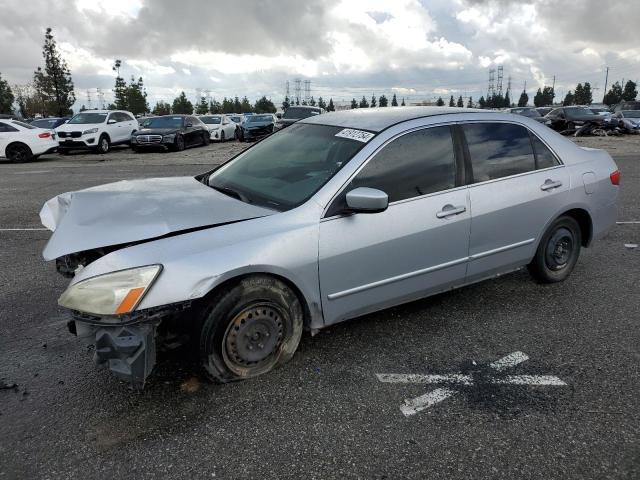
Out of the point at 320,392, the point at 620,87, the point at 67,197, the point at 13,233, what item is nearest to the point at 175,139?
the point at 13,233

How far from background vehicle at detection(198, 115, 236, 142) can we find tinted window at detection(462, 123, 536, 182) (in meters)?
23.7

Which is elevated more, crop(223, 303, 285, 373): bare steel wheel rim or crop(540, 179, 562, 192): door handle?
crop(540, 179, 562, 192): door handle

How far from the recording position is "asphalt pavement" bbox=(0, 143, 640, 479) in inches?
93.4

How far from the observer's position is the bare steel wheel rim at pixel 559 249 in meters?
4.38

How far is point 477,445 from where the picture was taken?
248cm

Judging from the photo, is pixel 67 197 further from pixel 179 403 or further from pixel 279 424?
pixel 279 424

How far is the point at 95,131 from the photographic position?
19812 mm

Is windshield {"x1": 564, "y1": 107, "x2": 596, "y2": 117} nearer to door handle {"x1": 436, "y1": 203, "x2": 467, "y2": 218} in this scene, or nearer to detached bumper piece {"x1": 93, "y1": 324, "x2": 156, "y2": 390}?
door handle {"x1": 436, "y1": 203, "x2": 467, "y2": 218}

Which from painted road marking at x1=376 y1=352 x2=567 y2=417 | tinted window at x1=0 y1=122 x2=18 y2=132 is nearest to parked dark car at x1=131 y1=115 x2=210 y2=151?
tinted window at x1=0 y1=122 x2=18 y2=132

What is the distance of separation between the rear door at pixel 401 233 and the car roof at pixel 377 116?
17 centimetres

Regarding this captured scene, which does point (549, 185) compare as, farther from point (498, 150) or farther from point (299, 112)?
point (299, 112)

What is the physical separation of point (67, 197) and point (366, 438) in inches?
102

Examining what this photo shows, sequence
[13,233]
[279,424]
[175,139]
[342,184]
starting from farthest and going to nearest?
[175,139]
[13,233]
[342,184]
[279,424]

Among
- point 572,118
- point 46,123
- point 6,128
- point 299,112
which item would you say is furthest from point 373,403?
point 46,123
